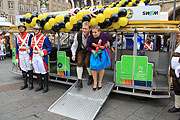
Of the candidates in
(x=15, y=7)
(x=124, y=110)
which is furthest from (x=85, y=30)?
(x=15, y=7)

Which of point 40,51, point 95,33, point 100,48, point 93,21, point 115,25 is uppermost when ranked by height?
point 93,21

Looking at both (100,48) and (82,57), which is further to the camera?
(82,57)

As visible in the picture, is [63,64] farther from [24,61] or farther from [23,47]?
[23,47]

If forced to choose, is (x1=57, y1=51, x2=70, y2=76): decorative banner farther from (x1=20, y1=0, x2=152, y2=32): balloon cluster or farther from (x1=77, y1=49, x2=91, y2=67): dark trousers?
(x1=20, y1=0, x2=152, y2=32): balloon cluster

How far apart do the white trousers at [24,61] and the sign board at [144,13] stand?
350 centimetres

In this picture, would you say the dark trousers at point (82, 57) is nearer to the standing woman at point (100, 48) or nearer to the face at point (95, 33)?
the standing woman at point (100, 48)

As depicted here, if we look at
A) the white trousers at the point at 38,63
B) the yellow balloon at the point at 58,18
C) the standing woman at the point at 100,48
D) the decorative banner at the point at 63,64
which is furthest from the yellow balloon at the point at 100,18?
the white trousers at the point at 38,63

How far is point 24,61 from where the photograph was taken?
534 cm

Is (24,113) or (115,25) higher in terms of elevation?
(115,25)

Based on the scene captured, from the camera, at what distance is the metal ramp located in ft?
11.8

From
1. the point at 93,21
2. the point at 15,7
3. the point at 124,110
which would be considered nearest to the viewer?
the point at 124,110

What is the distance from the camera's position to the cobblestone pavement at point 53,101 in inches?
140

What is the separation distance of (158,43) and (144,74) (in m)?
4.17

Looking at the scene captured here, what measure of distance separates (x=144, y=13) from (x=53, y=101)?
343 centimetres
